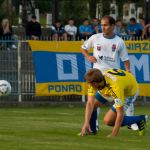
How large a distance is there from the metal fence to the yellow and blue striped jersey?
9838 mm

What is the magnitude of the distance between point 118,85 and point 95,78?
476 millimetres

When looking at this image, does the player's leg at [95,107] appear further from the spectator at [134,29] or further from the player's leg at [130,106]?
the spectator at [134,29]

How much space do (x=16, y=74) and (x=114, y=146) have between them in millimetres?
11536

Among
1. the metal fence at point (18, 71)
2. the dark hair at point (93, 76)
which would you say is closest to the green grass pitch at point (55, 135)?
the dark hair at point (93, 76)

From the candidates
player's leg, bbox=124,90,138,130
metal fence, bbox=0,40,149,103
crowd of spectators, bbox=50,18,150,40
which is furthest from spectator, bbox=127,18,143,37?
player's leg, bbox=124,90,138,130

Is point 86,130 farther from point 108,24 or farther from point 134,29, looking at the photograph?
point 134,29

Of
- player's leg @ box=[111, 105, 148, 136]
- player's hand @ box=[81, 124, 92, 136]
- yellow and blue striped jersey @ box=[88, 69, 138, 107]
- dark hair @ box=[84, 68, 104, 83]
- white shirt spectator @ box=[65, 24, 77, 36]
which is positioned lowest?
player's hand @ box=[81, 124, 92, 136]

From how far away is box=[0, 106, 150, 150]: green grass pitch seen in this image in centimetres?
1266

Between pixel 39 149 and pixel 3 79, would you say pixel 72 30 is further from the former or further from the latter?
pixel 39 149

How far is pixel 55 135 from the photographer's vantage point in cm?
1435

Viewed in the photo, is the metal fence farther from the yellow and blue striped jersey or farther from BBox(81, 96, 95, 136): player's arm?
the yellow and blue striped jersey

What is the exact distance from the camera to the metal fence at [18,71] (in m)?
23.9

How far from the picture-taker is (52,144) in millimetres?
12836

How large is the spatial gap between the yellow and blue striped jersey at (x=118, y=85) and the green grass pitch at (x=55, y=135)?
0.69 meters
